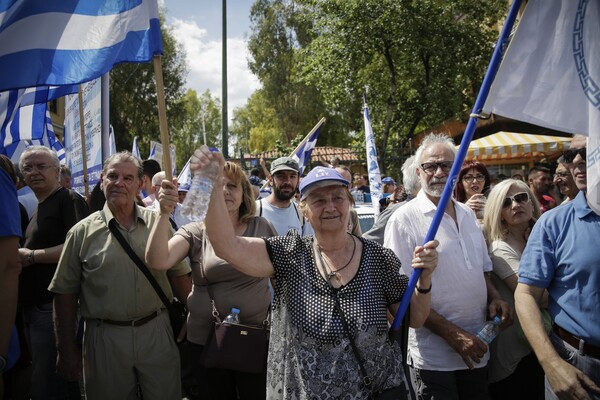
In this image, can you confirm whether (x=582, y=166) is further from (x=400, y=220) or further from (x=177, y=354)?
(x=177, y=354)

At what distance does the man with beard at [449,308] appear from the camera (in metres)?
2.80

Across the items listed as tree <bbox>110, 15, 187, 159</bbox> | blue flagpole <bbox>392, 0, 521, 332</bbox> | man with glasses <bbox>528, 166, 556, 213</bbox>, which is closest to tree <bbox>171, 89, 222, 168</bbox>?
tree <bbox>110, 15, 187, 159</bbox>

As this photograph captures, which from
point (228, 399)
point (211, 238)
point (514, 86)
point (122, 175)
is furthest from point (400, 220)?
point (122, 175)

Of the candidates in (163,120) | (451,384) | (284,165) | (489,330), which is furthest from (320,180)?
(284,165)

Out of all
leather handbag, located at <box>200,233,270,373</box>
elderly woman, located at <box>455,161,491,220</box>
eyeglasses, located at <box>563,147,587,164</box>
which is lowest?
leather handbag, located at <box>200,233,270,373</box>

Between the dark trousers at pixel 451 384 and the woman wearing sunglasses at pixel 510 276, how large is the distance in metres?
0.35

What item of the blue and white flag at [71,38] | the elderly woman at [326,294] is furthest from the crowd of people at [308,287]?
the blue and white flag at [71,38]

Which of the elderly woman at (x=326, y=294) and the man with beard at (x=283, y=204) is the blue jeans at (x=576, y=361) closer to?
the elderly woman at (x=326, y=294)

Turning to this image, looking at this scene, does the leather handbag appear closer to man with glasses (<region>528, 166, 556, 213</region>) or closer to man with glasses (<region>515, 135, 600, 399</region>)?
man with glasses (<region>515, 135, 600, 399</region>)

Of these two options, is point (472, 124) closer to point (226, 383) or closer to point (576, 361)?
point (576, 361)

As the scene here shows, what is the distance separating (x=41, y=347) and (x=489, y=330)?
3194mm

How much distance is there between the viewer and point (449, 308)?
2850 mm

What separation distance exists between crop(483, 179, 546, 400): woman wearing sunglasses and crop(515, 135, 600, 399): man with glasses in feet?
2.36

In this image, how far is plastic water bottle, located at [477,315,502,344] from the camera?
2754 mm
